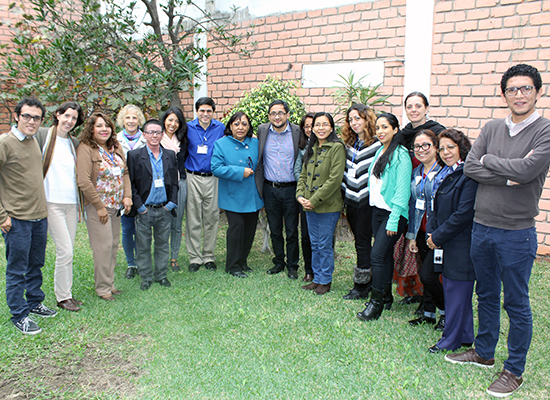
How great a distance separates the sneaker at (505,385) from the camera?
276 centimetres

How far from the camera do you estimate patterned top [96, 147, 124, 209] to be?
13.7 ft

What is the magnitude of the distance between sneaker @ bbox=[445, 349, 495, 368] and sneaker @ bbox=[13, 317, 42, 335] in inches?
141

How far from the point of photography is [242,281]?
4.91 meters

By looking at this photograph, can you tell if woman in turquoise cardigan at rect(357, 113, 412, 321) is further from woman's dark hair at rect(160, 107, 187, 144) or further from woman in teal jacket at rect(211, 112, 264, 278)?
woman's dark hair at rect(160, 107, 187, 144)

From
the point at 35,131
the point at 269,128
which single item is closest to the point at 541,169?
the point at 269,128

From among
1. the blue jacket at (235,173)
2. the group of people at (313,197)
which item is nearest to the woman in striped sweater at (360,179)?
the group of people at (313,197)

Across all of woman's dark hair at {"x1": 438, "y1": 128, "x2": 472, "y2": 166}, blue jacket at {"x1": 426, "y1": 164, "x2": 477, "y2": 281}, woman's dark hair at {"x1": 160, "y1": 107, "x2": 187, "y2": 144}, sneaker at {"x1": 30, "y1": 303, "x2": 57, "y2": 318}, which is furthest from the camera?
woman's dark hair at {"x1": 160, "y1": 107, "x2": 187, "y2": 144}

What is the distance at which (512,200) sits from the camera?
2.71 meters

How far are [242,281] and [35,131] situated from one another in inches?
107

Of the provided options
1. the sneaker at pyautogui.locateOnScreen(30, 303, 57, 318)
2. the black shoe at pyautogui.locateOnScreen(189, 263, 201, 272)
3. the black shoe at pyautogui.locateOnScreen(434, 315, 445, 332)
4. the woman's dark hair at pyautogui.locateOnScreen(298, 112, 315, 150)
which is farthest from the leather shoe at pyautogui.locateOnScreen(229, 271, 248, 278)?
the black shoe at pyautogui.locateOnScreen(434, 315, 445, 332)

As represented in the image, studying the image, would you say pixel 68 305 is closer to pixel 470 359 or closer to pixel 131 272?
pixel 131 272

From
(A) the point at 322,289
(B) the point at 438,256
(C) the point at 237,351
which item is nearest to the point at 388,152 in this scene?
(B) the point at 438,256

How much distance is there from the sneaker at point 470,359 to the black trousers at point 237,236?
2735 millimetres

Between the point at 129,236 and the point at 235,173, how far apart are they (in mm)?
1589
